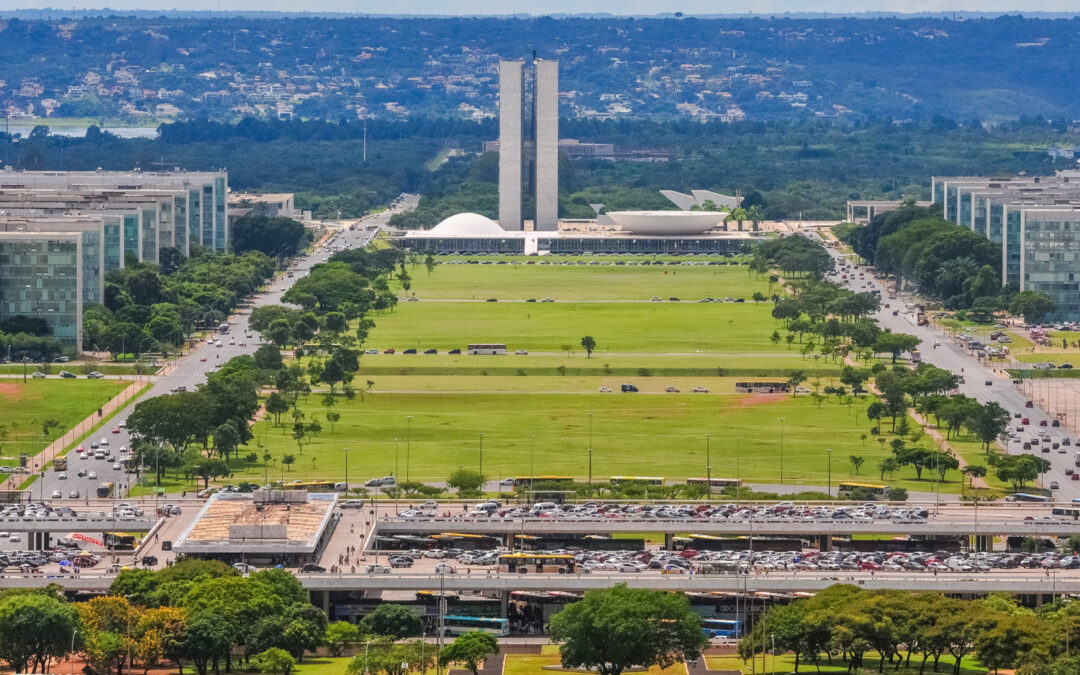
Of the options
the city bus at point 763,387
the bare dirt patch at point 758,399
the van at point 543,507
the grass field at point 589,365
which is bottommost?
the van at point 543,507

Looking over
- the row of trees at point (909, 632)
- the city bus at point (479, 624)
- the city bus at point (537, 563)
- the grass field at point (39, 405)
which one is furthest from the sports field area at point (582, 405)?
the row of trees at point (909, 632)

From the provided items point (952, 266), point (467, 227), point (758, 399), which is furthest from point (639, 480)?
point (467, 227)

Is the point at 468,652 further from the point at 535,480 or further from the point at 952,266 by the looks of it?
the point at 952,266

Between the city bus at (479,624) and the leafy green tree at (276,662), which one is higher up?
the leafy green tree at (276,662)

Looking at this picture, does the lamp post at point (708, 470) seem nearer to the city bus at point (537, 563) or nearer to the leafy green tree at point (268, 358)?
the city bus at point (537, 563)

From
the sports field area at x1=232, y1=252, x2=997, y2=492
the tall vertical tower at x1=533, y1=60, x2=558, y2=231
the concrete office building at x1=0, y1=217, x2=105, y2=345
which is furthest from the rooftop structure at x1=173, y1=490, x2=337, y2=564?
the tall vertical tower at x1=533, y1=60, x2=558, y2=231

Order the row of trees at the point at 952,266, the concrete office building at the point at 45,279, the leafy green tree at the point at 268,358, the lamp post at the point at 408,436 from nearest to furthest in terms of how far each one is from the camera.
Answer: the lamp post at the point at 408,436
the leafy green tree at the point at 268,358
the concrete office building at the point at 45,279
the row of trees at the point at 952,266
